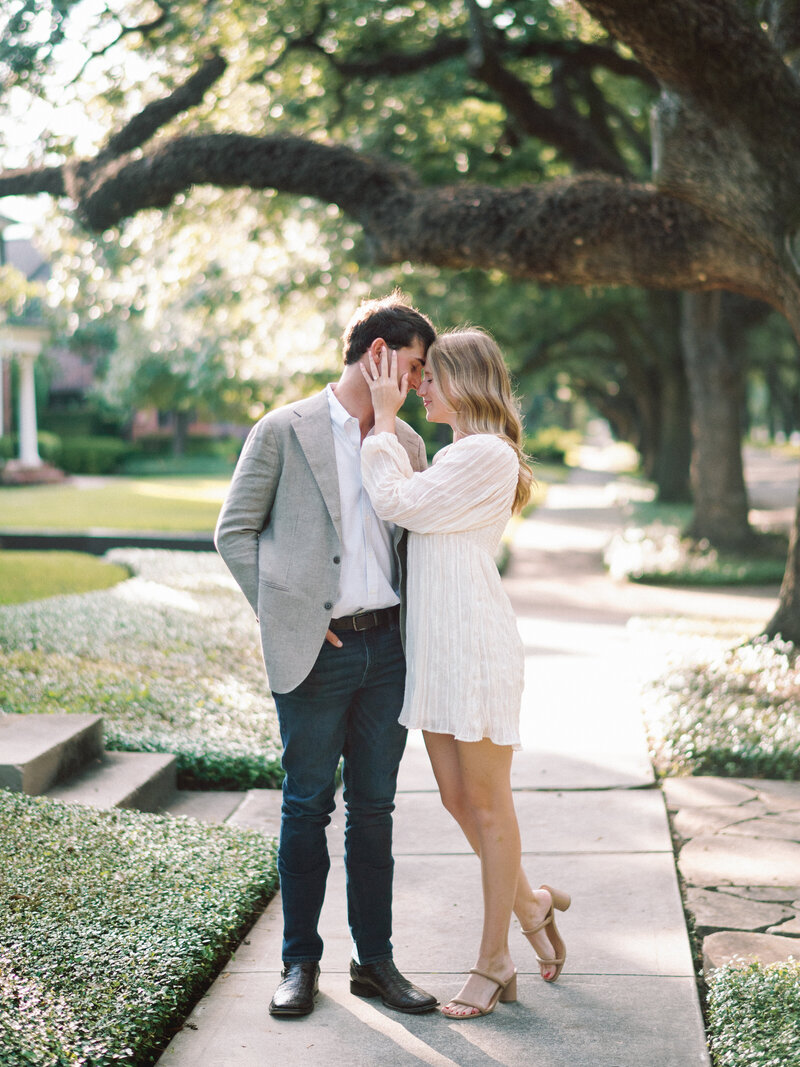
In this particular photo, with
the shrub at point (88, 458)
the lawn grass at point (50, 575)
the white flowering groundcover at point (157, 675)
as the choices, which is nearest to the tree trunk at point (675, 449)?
the lawn grass at point (50, 575)

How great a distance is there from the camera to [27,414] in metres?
31.8

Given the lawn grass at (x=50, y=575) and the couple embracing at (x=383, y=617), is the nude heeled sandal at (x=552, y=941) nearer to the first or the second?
the couple embracing at (x=383, y=617)

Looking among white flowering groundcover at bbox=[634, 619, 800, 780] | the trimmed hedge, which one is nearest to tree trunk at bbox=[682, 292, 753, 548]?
white flowering groundcover at bbox=[634, 619, 800, 780]

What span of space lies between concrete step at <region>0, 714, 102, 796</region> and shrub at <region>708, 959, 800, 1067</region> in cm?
296

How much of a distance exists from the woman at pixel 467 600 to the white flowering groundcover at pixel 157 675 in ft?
8.59

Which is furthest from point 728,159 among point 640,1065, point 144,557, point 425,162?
point 144,557

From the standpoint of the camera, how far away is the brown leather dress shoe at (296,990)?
11.1 feet

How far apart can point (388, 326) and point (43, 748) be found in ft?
9.08

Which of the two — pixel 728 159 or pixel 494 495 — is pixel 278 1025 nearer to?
pixel 494 495

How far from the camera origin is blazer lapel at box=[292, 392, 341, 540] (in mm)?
3438

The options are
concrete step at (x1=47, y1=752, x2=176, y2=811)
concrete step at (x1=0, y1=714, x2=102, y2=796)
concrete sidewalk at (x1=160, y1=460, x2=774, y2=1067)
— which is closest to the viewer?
concrete sidewalk at (x1=160, y1=460, x2=774, y2=1067)

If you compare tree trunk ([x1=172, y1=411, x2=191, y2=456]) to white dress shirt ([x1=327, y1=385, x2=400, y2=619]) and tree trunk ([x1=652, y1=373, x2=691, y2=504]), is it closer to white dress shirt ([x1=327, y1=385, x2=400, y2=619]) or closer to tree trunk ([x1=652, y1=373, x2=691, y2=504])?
tree trunk ([x1=652, y1=373, x2=691, y2=504])

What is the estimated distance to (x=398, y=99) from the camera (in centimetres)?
1416

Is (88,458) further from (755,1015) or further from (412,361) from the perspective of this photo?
(755,1015)
